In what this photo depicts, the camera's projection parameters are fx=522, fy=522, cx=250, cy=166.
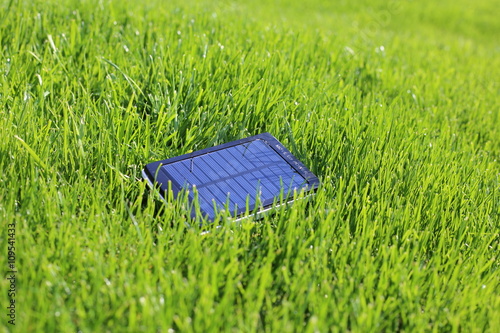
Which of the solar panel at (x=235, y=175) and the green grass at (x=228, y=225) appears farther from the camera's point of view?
the solar panel at (x=235, y=175)

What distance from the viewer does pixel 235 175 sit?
238cm

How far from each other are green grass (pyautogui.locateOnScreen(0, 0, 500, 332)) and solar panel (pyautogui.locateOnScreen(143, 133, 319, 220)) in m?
0.10

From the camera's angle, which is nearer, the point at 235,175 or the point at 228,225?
the point at 228,225

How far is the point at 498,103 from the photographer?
14.0ft

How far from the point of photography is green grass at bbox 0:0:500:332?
1.76m

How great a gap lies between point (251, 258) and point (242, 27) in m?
3.00

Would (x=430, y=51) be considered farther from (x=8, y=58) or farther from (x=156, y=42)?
(x=8, y=58)

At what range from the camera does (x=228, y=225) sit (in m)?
2.04

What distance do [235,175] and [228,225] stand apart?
0.39 meters

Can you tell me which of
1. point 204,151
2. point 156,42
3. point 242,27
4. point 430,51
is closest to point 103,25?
point 156,42

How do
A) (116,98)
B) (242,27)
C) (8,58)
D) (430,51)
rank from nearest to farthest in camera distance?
(116,98) < (8,58) < (242,27) < (430,51)

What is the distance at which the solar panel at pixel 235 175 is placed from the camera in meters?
2.23

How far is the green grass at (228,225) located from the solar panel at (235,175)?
0.33 ft

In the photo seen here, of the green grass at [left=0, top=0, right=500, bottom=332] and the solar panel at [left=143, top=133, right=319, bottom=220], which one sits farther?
the solar panel at [left=143, top=133, right=319, bottom=220]
